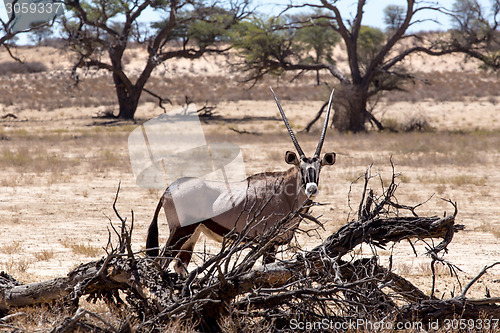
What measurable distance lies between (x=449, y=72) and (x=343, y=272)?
2209 inches

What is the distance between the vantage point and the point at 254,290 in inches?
141

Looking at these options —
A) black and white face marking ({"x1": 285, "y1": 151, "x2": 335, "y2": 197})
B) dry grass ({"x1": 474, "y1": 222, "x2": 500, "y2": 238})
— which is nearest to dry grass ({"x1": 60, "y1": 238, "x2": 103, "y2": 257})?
black and white face marking ({"x1": 285, "y1": 151, "x2": 335, "y2": 197})

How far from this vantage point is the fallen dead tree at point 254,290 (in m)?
3.57

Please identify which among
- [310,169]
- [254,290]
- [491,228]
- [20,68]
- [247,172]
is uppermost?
[20,68]

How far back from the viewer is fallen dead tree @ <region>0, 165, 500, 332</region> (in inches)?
140

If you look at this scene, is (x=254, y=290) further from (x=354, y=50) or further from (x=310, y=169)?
(x=354, y=50)

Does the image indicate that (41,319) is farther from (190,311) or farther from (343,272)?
(343,272)

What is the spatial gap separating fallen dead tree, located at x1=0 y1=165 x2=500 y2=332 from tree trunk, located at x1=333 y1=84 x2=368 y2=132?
19.2 m

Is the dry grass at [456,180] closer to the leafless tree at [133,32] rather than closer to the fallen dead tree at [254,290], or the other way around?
the fallen dead tree at [254,290]

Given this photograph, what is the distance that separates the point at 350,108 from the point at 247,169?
10603 millimetres

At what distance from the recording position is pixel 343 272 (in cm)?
416

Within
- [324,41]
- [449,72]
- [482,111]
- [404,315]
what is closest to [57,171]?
[404,315]

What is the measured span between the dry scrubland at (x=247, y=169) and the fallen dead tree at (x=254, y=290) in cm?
43

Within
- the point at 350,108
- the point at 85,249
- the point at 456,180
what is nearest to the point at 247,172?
the point at 456,180
